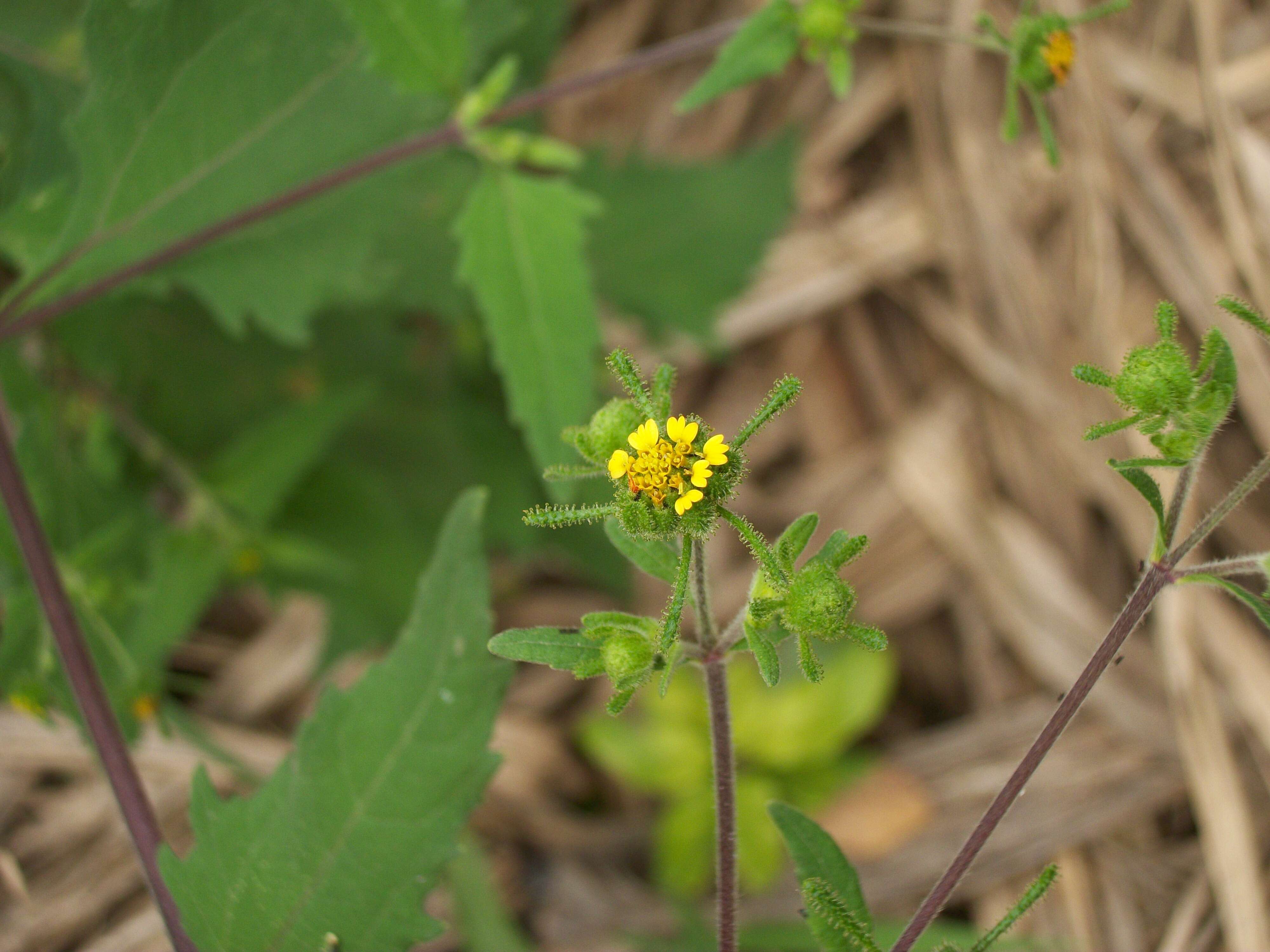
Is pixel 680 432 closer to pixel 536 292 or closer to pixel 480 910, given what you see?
pixel 536 292

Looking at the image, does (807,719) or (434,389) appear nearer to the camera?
(807,719)

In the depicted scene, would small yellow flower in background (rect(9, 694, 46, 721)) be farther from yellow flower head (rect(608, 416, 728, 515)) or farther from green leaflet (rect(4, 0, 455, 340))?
yellow flower head (rect(608, 416, 728, 515))

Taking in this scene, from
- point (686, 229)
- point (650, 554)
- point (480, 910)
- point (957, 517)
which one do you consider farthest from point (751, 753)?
point (650, 554)

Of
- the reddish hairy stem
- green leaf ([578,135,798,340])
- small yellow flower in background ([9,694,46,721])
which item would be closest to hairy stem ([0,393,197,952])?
small yellow flower in background ([9,694,46,721])

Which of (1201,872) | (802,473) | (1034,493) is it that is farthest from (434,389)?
(1201,872)

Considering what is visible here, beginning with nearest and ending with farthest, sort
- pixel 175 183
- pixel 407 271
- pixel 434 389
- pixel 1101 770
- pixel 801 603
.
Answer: pixel 801 603, pixel 175 183, pixel 1101 770, pixel 407 271, pixel 434 389

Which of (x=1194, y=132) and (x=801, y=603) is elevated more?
(x=1194, y=132)

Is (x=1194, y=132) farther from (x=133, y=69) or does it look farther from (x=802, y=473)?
(x=133, y=69)

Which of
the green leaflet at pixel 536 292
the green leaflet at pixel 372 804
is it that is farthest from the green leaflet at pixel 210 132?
the green leaflet at pixel 372 804
